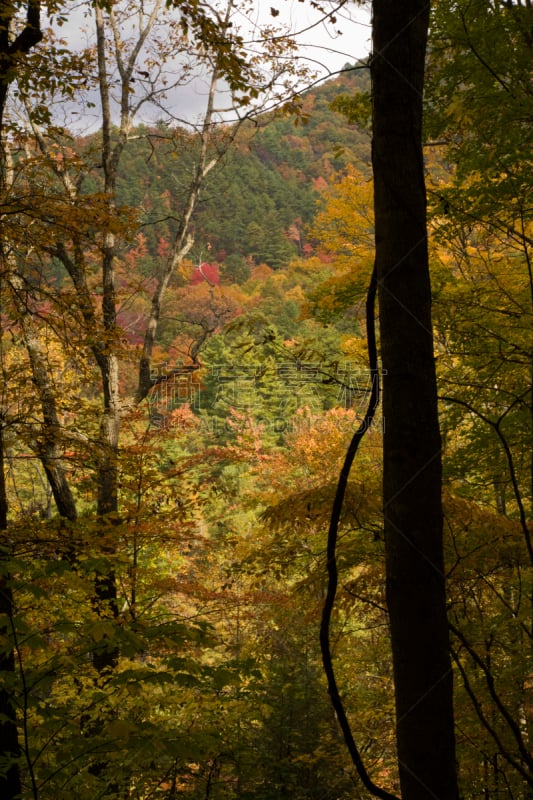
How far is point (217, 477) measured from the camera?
27.1 feet

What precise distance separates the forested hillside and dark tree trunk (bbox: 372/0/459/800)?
0.05 m

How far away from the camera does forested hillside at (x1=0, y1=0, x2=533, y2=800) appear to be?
285cm

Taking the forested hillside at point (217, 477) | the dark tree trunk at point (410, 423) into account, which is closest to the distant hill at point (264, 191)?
the forested hillside at point (217, 477)

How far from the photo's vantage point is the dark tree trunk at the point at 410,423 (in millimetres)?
1349

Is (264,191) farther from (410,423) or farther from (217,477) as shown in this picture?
(410,423)

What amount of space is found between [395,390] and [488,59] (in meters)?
3.70

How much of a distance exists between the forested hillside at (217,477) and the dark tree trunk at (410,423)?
0.05 m

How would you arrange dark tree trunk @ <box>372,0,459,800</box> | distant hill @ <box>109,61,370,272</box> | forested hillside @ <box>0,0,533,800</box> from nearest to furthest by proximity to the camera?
dark tree trunk @ <box>372,0,459,800</box> → forested hillside @ <box>0,0,533,800</box> → distant hill @ <box>109,61,370,272</box>

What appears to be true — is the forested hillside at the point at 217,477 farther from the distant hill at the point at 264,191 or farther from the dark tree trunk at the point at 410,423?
the distant hill at the point at 264,191

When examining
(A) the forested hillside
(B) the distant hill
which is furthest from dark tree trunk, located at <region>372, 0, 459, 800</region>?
(B) the distant hill

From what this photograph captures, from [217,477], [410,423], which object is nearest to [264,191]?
[217,477]

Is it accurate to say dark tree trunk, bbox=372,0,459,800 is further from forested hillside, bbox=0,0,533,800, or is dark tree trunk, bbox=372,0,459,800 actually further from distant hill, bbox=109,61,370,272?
distant hill, bbox=109,61,370,272

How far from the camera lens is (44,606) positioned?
4.54m

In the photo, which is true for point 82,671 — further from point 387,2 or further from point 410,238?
point 387,2
